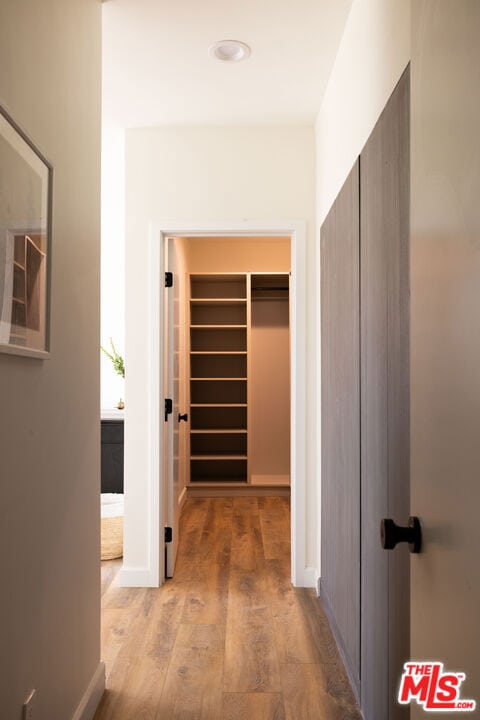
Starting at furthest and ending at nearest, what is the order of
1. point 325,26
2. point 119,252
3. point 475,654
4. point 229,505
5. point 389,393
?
1. point 119,252
2. point 229,505
3. point 325,26
4. point 389,393
5. point 475,654

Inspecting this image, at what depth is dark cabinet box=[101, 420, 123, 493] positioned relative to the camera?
4.75m

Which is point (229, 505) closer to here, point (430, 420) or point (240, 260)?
point (240, 260)

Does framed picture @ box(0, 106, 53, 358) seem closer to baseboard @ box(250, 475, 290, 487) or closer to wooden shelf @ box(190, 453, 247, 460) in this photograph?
wooden shelf @ box(190, 453, 247, 460)

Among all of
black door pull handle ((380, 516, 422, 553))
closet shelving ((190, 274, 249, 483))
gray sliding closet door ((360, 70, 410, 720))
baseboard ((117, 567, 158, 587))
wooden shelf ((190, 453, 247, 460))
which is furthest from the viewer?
closet shelving ((190, 274, 249, 483))

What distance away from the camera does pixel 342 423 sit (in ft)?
7.80

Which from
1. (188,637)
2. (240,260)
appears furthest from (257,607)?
(240,260)

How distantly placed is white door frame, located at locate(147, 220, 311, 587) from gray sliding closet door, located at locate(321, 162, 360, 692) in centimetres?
32

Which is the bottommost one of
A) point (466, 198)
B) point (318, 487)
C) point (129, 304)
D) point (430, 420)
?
point (318, 487)

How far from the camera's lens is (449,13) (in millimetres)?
791

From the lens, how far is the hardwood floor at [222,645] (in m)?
2.06

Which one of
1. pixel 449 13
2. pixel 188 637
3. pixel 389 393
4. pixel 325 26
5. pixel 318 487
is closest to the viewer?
pixel 449 13

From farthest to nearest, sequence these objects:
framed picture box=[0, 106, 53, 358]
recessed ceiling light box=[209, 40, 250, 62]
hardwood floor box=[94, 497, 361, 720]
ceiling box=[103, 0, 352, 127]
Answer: recessed ceiling light box=[209, 40, 250, 62], ceiling box=[103, 0, 352, 127], hardwood floor box=[94, 497, 361, 720], framed picture box=[0, 106, 53, 358]

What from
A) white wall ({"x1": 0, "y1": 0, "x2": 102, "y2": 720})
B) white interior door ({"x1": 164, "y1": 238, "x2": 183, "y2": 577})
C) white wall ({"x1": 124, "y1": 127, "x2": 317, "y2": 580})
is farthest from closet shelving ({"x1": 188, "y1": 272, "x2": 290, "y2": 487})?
white wall ({"x1": 0, "y1": 0, "x2": 102, "y2": 720})

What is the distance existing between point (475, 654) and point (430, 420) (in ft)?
1.09
